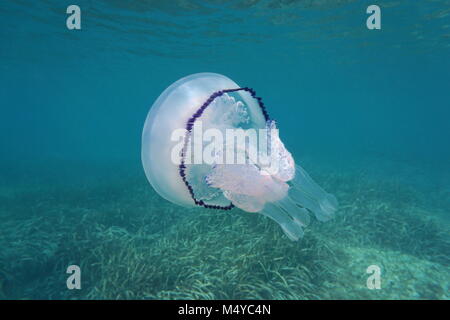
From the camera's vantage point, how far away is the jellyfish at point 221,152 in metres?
3.02

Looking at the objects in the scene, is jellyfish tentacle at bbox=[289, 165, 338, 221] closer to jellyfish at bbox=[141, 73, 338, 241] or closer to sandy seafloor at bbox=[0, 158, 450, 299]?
jellyfish at bbox=[141, 73, 338, 241]

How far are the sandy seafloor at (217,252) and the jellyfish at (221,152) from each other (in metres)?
1.60

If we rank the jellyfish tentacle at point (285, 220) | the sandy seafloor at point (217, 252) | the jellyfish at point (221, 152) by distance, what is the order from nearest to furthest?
the jellyfish at point (221, 152), the jellyfish tentacle at point (285, 220), the sandy seafloor at point (217, 252)

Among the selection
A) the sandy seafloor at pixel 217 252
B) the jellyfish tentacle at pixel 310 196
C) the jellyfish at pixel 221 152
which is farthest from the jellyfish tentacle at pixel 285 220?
the sandy seafloor at pixel 217 252

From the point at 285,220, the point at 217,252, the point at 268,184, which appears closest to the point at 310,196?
the point at 285,220

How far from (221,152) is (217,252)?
2.81 meters

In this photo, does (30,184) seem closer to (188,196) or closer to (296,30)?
(188,196)

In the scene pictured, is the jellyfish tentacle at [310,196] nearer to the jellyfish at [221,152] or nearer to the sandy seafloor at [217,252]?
the jellyfish at [221,152]

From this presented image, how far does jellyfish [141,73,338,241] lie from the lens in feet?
9.91

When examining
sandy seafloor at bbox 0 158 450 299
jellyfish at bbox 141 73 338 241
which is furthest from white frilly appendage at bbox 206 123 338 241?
sandy seafloor at bbox 0 158 450 299

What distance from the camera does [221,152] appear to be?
304 cm

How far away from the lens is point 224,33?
1691 cm
